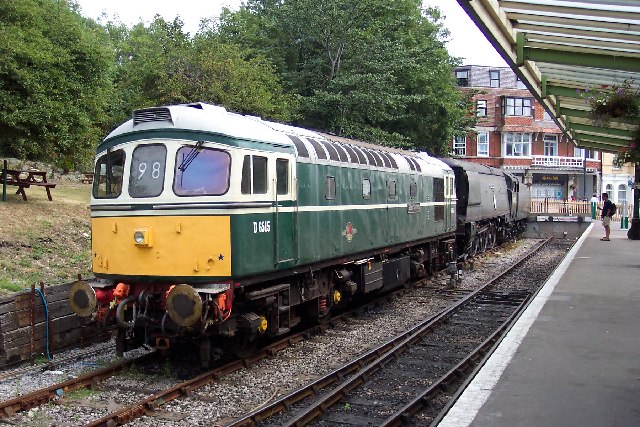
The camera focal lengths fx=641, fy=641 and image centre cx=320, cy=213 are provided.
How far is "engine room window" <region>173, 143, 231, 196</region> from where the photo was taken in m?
8.35

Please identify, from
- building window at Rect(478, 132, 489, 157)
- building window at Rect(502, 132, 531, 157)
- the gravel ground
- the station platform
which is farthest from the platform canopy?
building window at Rect(478, 132, 489, 157)

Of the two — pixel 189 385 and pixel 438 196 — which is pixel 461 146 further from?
pixel 189 385

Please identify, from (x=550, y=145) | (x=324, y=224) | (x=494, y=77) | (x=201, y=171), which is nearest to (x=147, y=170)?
(x=201, y=171)

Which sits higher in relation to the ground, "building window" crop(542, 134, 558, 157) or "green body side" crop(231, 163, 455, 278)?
"building window" crop(542, 134, 558, 157)

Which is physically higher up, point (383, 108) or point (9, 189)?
point (383, 108)

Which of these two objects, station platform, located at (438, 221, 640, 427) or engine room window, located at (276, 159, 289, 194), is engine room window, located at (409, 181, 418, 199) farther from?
engine room window, located at (276, 159, 289, 194)

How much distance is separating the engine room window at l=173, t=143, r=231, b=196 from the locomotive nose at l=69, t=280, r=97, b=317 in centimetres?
184

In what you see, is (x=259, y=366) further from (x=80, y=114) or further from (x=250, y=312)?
(x=80, y=114)

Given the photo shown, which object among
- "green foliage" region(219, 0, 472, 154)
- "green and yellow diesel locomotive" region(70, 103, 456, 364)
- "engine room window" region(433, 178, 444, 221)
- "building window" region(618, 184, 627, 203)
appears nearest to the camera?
"green and yellow diesel locomotive" region(70, 103, 456, 364)

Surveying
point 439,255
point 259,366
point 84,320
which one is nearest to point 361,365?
point 259,366

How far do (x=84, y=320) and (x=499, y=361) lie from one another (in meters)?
6.64

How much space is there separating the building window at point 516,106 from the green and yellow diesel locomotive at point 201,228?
2028 inches

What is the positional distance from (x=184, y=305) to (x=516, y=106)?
5550cm

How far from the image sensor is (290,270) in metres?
9.91
